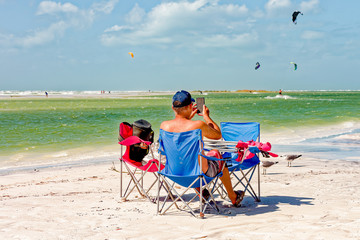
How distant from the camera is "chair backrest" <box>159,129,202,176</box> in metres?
4.16

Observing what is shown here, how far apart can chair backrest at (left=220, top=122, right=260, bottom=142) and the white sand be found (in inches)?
34.9

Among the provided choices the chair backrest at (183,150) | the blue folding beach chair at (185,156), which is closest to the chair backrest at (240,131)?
the blue folding beach chair at (185,156)

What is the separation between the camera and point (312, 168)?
7.78 meters

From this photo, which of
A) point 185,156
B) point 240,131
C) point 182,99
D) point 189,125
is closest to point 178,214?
point 185,156

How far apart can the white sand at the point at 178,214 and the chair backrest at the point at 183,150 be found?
0.59 m

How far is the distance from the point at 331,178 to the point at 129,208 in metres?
3.67

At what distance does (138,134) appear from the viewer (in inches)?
202

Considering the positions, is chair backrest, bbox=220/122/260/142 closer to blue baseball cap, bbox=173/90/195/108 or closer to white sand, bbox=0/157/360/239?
white sand, bbox=0/157/360/239

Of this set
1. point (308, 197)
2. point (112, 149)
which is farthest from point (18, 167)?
point (308, 197)

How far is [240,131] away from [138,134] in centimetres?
151

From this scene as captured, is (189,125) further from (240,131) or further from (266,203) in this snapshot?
(266,203)

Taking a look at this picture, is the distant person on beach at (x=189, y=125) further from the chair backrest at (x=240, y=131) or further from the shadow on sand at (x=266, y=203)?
the chair backrest at (x=240, y=131)

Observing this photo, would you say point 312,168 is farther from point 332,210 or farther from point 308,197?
point 332,210

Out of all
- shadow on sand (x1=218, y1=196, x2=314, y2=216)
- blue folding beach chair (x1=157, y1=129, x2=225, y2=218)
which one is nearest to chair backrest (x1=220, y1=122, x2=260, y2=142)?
shadow on sand (x1=218, y1=196, x2=314, y2=216)
